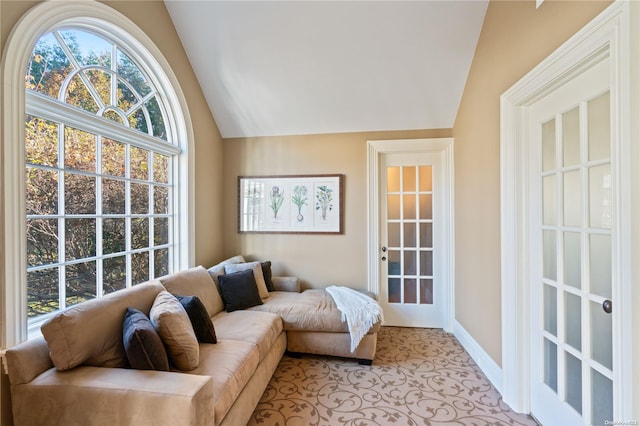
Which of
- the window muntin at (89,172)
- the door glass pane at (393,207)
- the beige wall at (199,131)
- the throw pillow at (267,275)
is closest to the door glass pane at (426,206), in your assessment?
the door glass pane at (393,207)

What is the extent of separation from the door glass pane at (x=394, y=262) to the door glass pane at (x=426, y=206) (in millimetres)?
551

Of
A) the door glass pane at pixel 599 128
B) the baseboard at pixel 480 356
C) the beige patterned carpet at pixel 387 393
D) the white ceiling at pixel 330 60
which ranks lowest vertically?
the beige patterned carpet at pixel 387 393

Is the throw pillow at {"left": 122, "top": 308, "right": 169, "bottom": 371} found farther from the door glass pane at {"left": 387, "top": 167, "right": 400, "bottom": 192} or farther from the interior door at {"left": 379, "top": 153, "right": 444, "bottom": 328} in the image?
the door glass pane at {"left": 387, "top": 167, "right": 400, "bottom": 192}

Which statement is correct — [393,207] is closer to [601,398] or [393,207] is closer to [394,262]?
[394,262]

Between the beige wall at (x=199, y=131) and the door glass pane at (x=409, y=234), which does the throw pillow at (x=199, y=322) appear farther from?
the door glass pane at (x=409, y=234)

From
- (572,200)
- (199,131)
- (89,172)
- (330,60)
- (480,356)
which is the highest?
(330,60)

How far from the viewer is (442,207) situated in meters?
3.37

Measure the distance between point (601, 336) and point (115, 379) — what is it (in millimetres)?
2343

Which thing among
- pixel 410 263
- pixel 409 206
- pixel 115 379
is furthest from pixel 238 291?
pixel 409 206

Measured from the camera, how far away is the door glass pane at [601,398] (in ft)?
4.41

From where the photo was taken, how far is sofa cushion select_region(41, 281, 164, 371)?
1.35 metres

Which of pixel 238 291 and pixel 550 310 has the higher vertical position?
pixel 550 310

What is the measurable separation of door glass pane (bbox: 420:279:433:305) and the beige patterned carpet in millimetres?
633

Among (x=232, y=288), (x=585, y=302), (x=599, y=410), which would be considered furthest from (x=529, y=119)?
(x=232, y=288)
